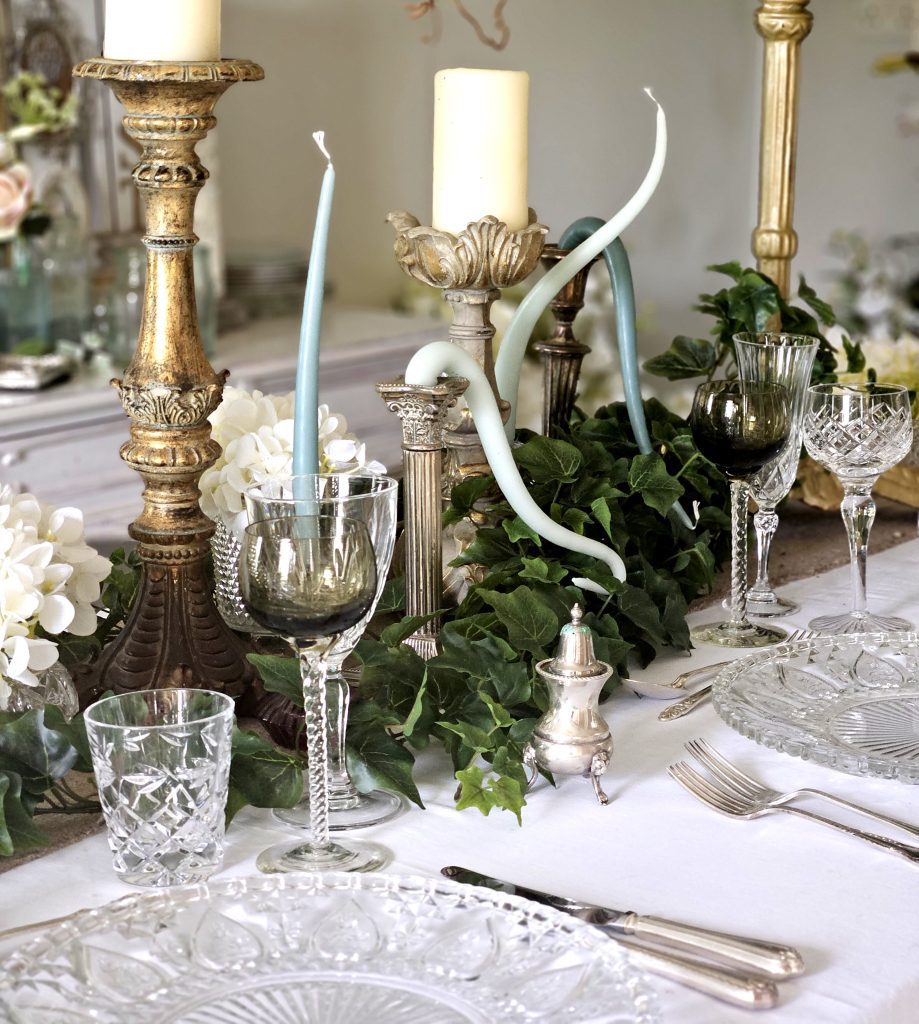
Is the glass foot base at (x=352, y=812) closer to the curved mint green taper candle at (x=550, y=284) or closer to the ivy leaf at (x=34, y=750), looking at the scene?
the ivy leaf at (x=34, y=750)

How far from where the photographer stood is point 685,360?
140cm

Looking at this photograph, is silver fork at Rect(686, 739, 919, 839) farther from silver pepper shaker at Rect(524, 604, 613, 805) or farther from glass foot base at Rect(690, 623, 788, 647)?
glass foot base at Rect(690, 623, 788, 647)

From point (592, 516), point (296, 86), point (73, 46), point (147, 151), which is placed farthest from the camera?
point (296, 86)

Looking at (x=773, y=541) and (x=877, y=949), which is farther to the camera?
(x=773, y=541)

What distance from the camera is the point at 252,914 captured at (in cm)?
69

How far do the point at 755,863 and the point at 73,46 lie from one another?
102 inches

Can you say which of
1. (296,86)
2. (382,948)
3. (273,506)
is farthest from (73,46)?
(382,948)

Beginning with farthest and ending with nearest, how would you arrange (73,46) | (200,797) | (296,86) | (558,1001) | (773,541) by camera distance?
(296,86) < (73,46) < (773,541) < (200,797) < (558,1001)

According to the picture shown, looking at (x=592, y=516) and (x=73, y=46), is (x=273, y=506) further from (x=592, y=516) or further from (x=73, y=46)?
(x=73, y=46)

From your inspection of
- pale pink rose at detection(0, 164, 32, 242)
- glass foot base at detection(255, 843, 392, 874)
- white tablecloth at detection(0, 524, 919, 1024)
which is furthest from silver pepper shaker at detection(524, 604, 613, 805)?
pale pink rose at detection(0, 164, 32, 242)

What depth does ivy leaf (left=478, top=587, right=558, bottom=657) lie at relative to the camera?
0.95 metres

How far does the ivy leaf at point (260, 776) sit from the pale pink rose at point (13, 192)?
2.00m

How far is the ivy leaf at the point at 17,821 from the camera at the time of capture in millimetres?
765

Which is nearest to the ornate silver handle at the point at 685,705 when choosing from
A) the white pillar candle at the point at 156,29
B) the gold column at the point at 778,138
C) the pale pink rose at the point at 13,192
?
the white pillar candle at the point at 156,29
